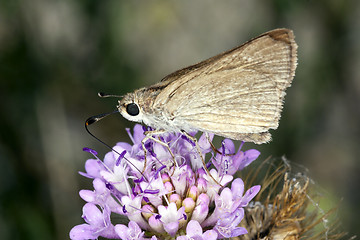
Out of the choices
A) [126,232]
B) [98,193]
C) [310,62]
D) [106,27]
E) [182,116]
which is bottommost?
[126,232]

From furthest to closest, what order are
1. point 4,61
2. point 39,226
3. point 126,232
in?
point 4,61
point 39,226
point 126,232

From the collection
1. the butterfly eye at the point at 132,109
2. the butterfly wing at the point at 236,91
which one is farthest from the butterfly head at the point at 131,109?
the butterfly wing at the point at 236,91

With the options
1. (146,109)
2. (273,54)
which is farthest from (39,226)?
(273,54)

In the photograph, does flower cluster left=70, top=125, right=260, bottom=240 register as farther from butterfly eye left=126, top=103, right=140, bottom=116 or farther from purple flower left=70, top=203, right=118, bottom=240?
butterfly eye left=126, top=103, right=140, bottom=116

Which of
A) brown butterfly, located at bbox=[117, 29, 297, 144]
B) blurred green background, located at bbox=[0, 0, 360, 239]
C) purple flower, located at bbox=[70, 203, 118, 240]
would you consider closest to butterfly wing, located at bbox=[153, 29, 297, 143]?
brown butterfly, located at bbox=[117, 29, 297, 144]

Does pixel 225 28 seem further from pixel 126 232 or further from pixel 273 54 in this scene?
pixel 126 232
